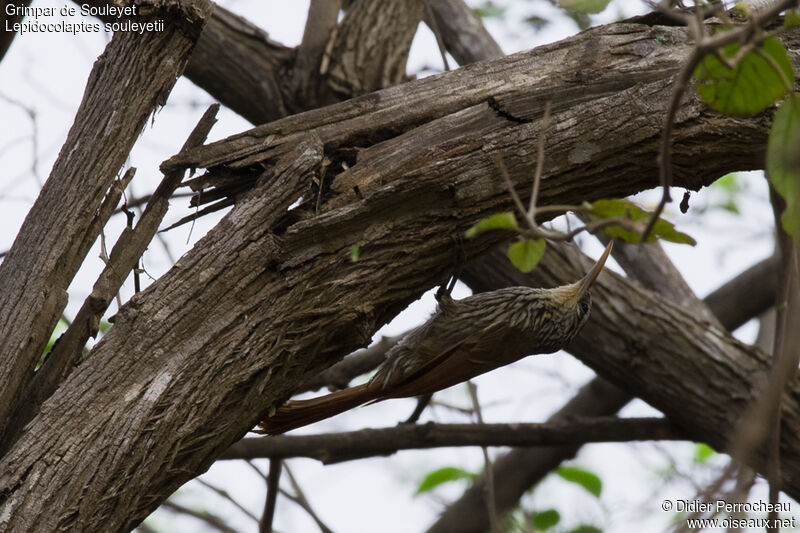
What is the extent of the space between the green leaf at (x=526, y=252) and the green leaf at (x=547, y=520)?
201 cm

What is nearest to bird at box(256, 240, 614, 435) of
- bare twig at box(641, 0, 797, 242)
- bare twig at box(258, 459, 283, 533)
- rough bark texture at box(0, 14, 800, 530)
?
rough bark texture at box(0, 14, 800, 530)

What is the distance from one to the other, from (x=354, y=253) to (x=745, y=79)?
1.20m

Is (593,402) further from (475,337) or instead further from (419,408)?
(475,337)

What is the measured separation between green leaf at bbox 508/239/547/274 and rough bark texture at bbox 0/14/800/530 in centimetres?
73

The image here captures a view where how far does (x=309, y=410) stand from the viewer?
279cm

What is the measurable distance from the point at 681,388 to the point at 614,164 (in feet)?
5.62

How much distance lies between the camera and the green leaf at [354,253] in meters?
2.45

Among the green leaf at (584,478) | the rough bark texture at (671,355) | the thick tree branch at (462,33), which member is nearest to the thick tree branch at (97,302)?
the rough bark texture at (671,355)

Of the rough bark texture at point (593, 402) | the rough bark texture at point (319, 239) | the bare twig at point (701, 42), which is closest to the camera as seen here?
Answer: the bare twig at point (701, 42)

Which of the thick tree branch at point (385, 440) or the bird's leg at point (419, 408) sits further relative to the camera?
the thick tree branch at point (385, 440)

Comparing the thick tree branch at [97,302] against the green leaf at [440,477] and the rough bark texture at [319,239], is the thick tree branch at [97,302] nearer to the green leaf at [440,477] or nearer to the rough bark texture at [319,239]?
the rough bark texture at [319,239]

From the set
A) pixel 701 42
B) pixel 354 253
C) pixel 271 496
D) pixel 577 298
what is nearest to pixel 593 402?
pixel 577 298

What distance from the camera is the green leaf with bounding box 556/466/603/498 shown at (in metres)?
3.73

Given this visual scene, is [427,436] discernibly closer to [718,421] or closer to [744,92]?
[718,421]
